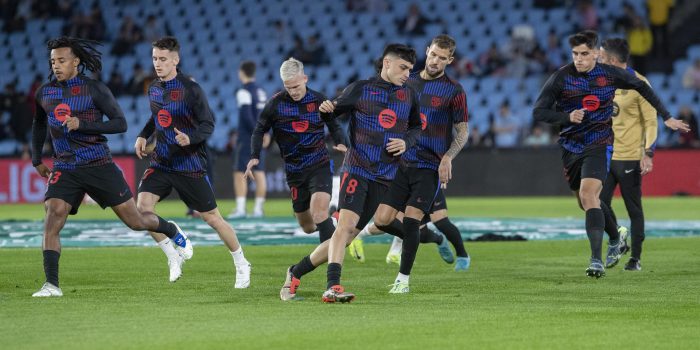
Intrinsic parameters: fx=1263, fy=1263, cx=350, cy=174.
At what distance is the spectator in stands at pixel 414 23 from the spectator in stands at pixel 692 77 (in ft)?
Result: 21.6

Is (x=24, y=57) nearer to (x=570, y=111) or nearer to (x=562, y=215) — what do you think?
(x=562, y=215)

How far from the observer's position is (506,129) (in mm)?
28578


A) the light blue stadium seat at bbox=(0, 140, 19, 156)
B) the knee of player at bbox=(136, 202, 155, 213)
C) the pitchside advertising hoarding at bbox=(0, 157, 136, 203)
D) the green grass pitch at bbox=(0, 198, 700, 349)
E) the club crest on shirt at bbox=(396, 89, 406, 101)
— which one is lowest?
the pitchside advertising hoarding at bbox=(0, 157, 136, 203)

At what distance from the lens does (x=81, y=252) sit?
1445 centimetres

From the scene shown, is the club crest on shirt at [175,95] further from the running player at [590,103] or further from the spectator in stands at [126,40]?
the spectator in stands at [126,40]

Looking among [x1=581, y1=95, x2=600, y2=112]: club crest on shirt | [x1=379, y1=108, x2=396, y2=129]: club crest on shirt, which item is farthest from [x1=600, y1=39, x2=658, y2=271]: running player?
[x1=379, y1=108, x2=396, y2=129]: club crest on shirt

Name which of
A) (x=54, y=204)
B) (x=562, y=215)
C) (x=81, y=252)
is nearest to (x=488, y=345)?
(x=54, y=204)

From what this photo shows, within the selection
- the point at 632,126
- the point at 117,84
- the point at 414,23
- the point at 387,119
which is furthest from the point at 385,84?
the point at 117,84

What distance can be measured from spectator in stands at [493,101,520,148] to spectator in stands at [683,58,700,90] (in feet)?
14.2

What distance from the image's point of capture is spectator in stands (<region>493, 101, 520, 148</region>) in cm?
2842

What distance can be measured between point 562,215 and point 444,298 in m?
12.0

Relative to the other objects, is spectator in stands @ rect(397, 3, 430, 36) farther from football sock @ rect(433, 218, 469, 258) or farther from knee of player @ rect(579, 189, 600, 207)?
knee of player @ rect(579, 189, 600, 207)

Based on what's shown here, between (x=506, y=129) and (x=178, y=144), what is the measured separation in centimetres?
1817

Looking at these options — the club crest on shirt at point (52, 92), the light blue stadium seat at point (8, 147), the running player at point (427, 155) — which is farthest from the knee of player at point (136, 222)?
the light blue stadium seat at point (8, 147)
